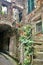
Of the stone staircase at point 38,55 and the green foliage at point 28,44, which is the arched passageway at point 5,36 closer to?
the green foliage at point 28,44

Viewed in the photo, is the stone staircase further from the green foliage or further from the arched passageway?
the arched passageway

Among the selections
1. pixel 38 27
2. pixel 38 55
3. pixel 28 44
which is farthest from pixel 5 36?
pixel 38 55

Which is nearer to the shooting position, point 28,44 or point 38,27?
point 28,44

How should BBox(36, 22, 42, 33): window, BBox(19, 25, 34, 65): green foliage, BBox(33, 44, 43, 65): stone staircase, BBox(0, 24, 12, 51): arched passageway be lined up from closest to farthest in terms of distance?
BBox(33, 44, 43, 65): stone staircase → BBox(19, 25, 34, 65): green foliage → BBox(36, 22, 42, 33): window → BBox(0, 24, 12, 51): arched passageway

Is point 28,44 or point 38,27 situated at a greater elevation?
point 38,27

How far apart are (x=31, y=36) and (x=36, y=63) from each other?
1.77 metres

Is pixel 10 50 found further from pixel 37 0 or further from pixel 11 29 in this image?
pixel 37 0

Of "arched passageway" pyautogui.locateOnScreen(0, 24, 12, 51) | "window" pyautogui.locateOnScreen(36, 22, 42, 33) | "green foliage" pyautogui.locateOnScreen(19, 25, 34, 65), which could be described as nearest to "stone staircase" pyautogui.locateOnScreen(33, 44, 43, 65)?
"green foliage" pyautogui.locateOnScreen(19, 25, 34, 65)

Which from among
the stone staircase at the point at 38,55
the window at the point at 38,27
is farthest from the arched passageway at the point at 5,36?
the stone staircase at the point at 38,55

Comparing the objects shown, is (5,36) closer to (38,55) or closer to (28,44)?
(28,44)

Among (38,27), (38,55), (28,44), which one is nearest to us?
→ (38,55)

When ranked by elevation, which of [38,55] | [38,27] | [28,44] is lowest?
[38,55]

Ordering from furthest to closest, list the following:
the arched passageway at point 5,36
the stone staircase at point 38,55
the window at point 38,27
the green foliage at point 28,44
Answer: the arched passageway at point 5,36, the window at point 38,27, the green foliage at point 28,44, the stone staircase at point 38,55

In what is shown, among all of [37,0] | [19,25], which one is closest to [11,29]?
[19,25]
